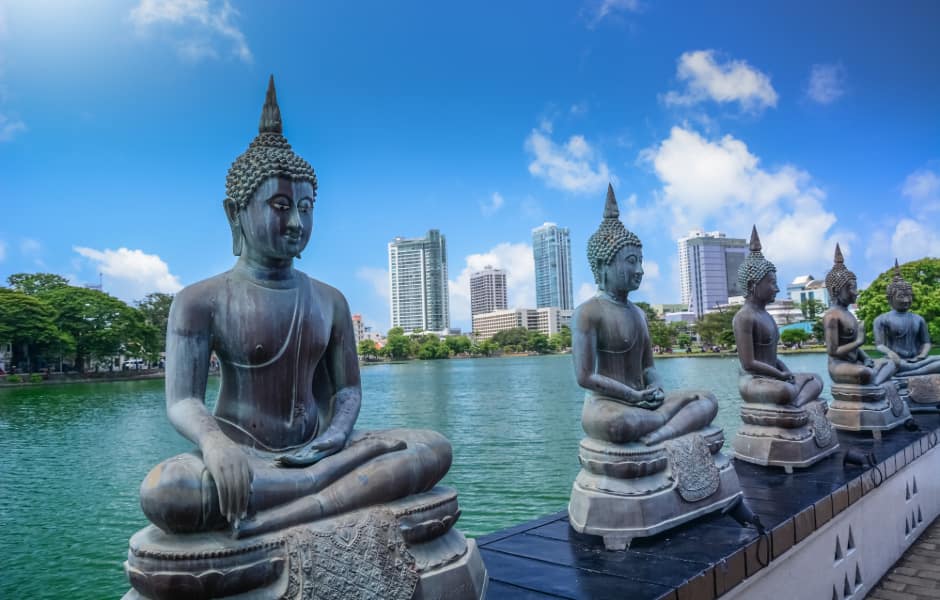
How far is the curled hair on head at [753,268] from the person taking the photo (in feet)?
22.5

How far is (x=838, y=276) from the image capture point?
8719mm

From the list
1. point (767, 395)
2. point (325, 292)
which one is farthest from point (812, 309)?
point (325, 292)

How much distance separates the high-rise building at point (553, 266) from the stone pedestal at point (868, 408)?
310 feet

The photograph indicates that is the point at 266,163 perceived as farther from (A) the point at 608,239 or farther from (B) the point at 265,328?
(A) the point at 608,239

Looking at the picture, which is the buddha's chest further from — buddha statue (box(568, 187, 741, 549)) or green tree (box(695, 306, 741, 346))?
green tree (box(695, 306, 741, 346))

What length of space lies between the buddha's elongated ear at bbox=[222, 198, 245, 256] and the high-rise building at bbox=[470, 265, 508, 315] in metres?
136

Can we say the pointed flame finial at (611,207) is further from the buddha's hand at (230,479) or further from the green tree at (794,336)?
the green tree at (794,336)

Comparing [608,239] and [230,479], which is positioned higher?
[608,239]

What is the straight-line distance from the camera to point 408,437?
11.4 ft

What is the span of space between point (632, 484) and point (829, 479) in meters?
2.63

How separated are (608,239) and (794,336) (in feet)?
194

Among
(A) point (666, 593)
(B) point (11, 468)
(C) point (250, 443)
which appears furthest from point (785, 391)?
(B) point (11, 468)

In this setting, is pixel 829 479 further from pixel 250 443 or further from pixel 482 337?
pixel 482 337

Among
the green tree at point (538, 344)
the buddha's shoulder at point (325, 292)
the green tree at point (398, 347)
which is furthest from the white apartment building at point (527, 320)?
the buddha's shoulder at point (325, 292)
